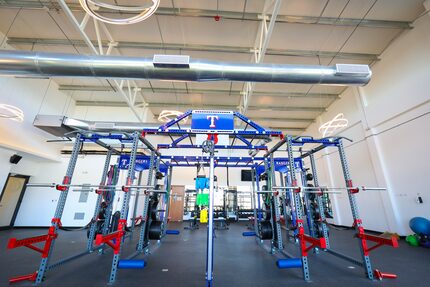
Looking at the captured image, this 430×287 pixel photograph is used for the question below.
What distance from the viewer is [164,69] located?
3658 mm

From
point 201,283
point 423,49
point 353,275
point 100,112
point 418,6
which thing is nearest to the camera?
point 201,283

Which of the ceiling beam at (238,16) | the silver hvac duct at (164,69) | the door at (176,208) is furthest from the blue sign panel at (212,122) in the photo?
the door at (176,208)

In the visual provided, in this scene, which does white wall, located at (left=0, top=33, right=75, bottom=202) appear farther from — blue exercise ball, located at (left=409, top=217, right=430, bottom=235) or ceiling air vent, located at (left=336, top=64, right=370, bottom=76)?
blue exercise ball, located at (left=409, top=217, right=430, bottom=235)

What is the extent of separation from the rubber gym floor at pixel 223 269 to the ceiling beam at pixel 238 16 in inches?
231

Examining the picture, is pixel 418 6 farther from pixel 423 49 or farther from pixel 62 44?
pixel 62 44

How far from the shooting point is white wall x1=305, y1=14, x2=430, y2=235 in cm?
509

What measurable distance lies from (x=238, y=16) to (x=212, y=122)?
Result: 3.45 metres

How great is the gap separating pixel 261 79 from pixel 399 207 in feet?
20.3

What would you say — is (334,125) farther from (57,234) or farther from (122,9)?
(57,234)

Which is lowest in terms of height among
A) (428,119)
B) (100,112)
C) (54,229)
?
(54,229)

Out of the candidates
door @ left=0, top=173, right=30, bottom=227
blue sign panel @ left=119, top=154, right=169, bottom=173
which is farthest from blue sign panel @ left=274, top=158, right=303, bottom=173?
door @ left=0, top=173, right=30, bottom=227

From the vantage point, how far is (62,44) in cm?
571

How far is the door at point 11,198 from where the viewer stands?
724 centimetres

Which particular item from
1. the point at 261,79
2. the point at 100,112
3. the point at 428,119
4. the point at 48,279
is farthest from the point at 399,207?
the point at 100,112
